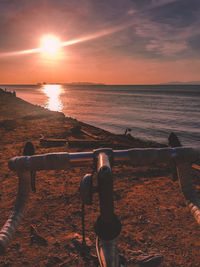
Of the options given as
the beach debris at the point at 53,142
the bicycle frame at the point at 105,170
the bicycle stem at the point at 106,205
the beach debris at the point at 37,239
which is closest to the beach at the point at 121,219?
the beach debris at the point at 37,239

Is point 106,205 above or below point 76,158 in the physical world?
below

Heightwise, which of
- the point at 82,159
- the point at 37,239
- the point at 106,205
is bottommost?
the point at 37,239

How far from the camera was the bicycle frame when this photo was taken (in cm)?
103

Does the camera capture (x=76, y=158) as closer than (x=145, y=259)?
Yes

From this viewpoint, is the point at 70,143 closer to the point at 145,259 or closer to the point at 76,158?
the point at 145,259

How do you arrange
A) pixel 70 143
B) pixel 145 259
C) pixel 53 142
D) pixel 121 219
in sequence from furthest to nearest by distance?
1. pixel 53 142
2. pixel 70 143
3. pixel 121 219
4. pixel 145 259

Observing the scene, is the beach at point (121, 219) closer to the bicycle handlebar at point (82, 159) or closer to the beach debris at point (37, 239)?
the beach debris at point (37, 239)

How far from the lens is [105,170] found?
0.97 metres

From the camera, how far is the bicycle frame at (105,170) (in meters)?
1.03

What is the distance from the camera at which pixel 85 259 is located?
3297mm

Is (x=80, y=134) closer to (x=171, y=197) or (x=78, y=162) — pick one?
(x=171, y=197)

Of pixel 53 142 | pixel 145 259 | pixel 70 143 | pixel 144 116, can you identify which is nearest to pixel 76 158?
pixel 145 259

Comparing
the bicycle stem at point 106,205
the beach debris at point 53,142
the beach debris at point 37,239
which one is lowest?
the beach debris at point 37,239

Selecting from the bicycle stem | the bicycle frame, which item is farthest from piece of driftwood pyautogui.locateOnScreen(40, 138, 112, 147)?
the bicycle stem
